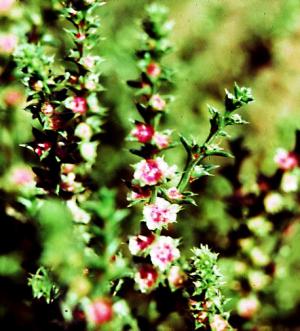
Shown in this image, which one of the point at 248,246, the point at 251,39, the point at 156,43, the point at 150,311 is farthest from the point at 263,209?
the point at 251,39

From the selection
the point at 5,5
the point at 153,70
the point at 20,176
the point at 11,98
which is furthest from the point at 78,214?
the point at 5,5

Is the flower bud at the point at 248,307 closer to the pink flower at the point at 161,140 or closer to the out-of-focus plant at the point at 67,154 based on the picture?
the out-of-focus plant at the point at 67,154

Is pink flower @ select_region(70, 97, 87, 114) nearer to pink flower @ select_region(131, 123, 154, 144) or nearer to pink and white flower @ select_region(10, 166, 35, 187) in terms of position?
pink flower @ select_region(131, 123, 154, 144)

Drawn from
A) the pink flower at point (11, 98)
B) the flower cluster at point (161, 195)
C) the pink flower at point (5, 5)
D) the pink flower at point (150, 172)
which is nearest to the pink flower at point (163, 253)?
the flower cluster at point (161, 195)

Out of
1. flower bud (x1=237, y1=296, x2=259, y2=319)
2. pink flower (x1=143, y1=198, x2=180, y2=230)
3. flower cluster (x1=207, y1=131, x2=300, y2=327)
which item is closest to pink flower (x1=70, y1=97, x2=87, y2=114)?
pink flower (x1=143, y1=198, x2=180, y2=230)

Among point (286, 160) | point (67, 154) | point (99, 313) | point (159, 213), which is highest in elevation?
point (286, 160)

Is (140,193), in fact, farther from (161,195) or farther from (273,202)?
(273,202)
